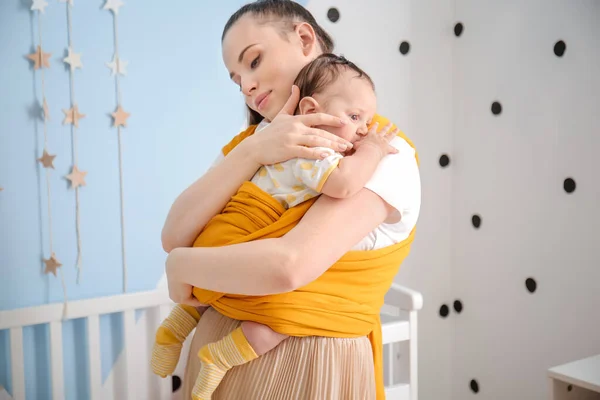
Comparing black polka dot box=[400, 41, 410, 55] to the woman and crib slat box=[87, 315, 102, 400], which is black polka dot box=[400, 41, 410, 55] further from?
crib slat box=[87, 315, 102, 400]

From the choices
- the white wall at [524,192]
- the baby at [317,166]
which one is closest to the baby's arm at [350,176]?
the baby at [317,166]

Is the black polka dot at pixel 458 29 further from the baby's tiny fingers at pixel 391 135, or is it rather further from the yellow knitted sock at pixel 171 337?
the yellow knitted sock at pixel 171 337

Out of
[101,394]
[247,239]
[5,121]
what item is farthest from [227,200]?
[101,394]

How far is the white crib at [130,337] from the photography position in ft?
5.35

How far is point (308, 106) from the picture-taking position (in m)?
0.92

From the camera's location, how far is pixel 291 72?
98 cm

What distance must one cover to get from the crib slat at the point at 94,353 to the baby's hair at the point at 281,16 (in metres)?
1.05

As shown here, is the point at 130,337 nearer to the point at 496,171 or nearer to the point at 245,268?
the point at 245,268

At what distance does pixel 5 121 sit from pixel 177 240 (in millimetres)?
954

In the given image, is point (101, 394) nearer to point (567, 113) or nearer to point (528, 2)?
point (567, 113)

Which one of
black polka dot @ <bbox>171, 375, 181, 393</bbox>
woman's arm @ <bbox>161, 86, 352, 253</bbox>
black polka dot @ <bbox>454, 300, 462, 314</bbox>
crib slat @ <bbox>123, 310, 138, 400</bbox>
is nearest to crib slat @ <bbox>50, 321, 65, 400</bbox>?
crib slat @ <bbox>123, 310, 138, 400</bbox>

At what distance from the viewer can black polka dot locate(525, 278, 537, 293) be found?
2.03 meters

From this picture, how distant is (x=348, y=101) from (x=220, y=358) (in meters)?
0.43

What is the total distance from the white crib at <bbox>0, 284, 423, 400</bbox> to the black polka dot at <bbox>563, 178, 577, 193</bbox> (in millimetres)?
606
